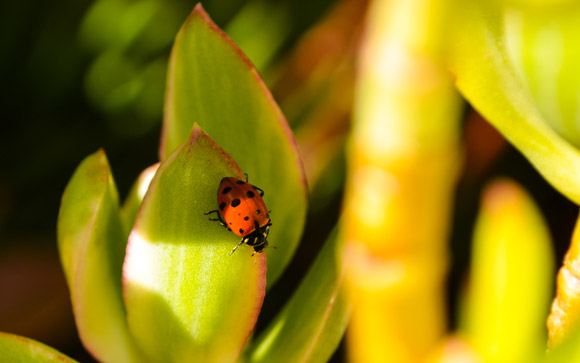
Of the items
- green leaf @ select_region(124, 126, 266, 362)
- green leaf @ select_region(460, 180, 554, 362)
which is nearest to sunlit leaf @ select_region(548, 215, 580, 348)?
green leaf @ select_region(460, 180, 554, 362)

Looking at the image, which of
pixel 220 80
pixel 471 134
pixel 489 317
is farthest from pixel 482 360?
pixel 471 134

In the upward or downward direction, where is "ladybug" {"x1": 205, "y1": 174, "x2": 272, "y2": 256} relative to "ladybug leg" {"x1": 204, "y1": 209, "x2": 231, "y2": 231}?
downward

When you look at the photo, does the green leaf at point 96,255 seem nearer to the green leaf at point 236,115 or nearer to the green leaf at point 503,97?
the green leaf at point 236,115

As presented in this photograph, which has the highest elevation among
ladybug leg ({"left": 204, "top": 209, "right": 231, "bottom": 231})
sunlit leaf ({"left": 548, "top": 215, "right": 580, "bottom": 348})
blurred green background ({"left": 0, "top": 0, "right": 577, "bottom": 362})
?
ladybug leg ({"left": 204, "top": 209, "right": 231, "bottom": 231})

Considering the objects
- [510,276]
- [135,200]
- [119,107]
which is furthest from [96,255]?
[119,107]

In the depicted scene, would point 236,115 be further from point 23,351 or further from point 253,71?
point 23,351

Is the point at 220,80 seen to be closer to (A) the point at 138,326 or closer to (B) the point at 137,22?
(A) the point at 138,326

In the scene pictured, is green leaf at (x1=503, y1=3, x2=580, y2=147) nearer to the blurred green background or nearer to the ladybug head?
the ladybug head

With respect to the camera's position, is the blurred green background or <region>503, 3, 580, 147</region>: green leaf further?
the blurred green background
